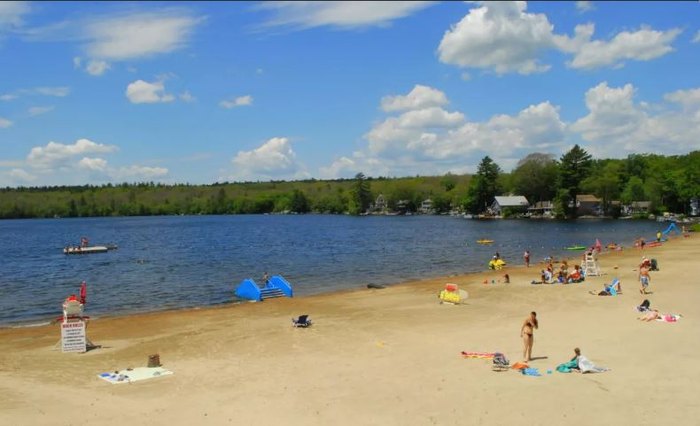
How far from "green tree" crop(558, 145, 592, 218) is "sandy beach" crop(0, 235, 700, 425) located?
11847 centimetres

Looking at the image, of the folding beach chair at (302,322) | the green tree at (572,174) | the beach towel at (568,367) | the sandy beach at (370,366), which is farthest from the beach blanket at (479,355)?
the green tree at (572,174)

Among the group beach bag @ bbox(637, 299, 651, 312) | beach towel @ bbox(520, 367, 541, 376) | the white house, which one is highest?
the white house

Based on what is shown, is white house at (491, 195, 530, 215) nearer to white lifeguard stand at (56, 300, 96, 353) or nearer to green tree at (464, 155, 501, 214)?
green tree at (464, 155, 501, 214)

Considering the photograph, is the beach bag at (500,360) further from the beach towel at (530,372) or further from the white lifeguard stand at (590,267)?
the white lifeguard stand at (590,267)

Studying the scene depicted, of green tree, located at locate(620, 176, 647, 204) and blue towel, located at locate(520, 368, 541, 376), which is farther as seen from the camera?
green tree, located at locate(620, 176, 647, 204)

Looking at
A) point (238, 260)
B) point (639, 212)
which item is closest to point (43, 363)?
point (238, 260)

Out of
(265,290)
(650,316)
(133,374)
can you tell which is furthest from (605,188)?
(133,374)

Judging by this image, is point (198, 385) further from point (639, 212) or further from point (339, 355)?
point (639, 212)

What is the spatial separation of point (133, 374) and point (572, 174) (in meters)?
141

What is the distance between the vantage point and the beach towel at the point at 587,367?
1656 cm

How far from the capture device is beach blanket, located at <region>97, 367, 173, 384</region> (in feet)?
57.0

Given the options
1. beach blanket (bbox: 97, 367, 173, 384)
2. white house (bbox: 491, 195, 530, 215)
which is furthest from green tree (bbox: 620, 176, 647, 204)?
beach blanket (bbox: 97, 367, 173, 384)

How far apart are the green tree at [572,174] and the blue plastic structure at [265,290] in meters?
122

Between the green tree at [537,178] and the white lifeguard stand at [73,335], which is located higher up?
the green tree at [537,178]
